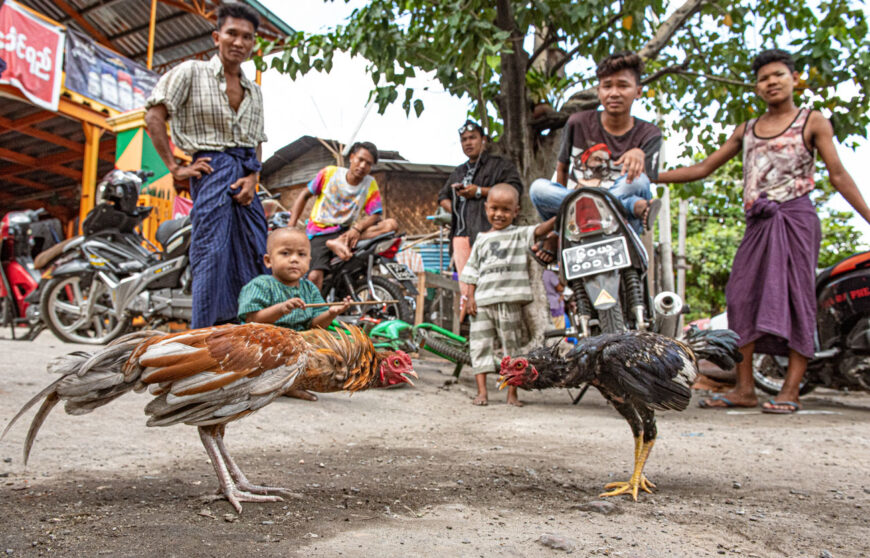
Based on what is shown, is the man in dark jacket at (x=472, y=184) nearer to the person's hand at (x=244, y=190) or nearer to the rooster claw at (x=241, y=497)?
the person's hand at (x=244, y=190)

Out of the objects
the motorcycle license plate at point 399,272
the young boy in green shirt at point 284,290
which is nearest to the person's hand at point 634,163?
the young boy in green shirt at point 284,290

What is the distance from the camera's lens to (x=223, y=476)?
189 cm

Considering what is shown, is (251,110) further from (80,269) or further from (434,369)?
(80,269)

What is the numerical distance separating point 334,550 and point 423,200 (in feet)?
48.5

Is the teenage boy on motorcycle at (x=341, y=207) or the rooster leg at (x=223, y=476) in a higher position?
the teenage boy on motorcycle at (x=341, y=207)

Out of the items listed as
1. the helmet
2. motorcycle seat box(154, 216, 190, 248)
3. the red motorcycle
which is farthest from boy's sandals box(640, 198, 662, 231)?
the red motorcycle

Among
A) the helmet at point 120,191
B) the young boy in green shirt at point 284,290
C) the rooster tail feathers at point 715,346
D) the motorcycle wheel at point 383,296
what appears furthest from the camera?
the helmet at point 120,191

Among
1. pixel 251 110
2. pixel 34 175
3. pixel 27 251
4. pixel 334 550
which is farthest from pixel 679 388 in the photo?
pixel 34 175

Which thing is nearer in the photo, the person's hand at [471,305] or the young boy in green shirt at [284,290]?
the young boy in green shirt at [284,290]

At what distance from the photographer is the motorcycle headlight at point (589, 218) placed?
359cm

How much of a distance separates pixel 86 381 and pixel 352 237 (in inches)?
148

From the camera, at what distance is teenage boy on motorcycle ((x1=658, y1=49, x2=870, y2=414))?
405cm

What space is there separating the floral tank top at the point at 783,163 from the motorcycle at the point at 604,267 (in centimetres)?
131

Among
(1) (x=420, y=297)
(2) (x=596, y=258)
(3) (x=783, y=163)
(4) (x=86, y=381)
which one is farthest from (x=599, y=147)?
(1) (x=420, y=297)
